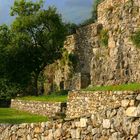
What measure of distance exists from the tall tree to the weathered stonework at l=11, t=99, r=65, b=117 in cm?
896

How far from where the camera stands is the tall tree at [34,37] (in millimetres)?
48781

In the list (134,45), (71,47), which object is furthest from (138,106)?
(71,47)

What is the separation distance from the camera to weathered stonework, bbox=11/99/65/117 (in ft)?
99.5

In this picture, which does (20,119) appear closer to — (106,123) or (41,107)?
(41,107)

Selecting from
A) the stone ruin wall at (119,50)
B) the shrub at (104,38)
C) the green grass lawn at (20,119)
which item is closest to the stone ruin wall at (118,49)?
the stone ruin wall at (119,50)

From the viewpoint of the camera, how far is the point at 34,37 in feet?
164

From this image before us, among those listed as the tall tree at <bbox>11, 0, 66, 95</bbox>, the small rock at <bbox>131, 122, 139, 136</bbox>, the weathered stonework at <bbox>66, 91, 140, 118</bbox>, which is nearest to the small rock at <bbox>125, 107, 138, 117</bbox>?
the small rock at <bbox>131, 122, 139, 136</bbox>

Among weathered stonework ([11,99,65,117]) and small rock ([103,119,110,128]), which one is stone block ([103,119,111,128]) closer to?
small rock ([103,119,110,128])

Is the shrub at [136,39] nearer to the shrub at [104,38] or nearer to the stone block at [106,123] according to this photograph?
the shrub at [104,38]

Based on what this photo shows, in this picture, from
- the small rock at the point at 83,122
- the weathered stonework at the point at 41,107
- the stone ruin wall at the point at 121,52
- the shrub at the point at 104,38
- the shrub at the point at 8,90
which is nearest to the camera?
the small rock at the point at 83,122

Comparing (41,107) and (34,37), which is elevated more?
(34,37)

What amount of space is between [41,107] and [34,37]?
16986mm

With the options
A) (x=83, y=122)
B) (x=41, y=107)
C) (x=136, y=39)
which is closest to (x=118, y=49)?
(x=136, y=39)

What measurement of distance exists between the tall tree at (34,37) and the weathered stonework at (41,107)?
8.96m
